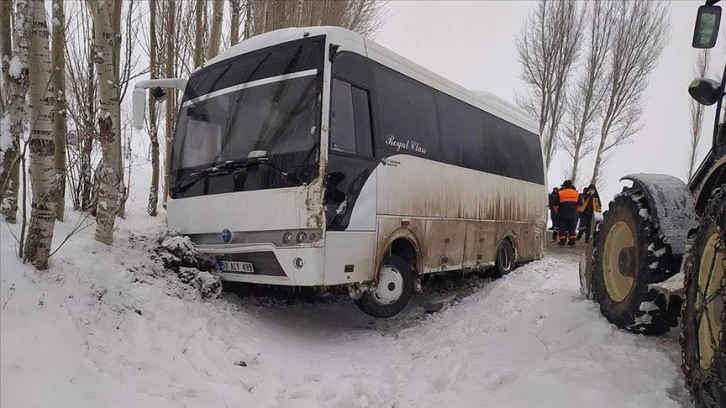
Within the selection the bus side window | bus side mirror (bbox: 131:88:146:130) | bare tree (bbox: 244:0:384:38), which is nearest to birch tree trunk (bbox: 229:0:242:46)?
bare tree (bbox: 244:0:384:38)

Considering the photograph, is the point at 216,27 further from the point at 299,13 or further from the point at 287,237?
the point at 287,237

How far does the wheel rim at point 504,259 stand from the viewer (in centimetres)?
787

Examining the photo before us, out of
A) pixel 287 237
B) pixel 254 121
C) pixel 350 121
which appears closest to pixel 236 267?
pixel 287 237

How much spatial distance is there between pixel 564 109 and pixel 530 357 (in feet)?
78.9

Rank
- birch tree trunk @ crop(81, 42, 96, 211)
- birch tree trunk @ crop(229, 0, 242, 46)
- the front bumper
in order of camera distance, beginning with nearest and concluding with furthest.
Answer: the front bumper, birch tree trunk @ crop(81, 42, 96, 211), birch tree trunk @ crop(229, 0, 242, 46)

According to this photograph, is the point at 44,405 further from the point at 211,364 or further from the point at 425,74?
the point at 425,74

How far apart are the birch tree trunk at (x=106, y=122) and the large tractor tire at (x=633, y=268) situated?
15.4 feet

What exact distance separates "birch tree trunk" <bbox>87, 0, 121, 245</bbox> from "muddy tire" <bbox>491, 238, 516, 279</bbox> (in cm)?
575

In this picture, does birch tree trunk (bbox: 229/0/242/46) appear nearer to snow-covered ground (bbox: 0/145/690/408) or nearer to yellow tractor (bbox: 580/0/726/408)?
snow-covered ground (bbox: 0/145/690/408)

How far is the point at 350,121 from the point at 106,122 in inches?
99.7

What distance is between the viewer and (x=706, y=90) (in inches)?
123

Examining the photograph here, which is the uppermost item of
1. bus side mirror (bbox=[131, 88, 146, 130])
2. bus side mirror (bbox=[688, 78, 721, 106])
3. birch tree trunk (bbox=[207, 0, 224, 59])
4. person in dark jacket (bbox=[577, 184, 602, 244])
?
A: birch tree trunk (bbox=[207, 0, 224, 59])

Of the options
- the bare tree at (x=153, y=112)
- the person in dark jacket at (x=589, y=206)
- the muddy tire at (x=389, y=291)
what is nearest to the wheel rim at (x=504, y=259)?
the muddy tire at (x=389, y=291)

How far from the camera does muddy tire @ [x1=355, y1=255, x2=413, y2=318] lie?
5023 mm
